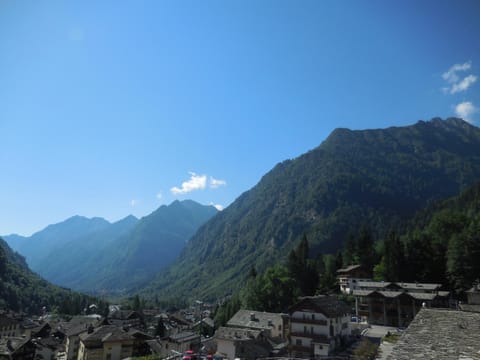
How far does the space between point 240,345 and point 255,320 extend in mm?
15864

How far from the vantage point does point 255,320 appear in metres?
71.1

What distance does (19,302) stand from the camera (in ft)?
599

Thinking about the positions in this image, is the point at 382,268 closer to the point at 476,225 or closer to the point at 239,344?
the point at 476,225

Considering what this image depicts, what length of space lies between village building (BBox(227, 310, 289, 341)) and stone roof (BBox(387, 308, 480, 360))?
49.1 meters

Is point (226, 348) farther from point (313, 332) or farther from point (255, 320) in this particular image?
point (255, 320)

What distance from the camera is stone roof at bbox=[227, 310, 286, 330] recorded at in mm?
68694

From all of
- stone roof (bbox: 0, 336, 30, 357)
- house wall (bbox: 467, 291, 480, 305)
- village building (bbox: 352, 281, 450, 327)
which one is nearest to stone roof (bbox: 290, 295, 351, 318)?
village building (bbox: 352, 281, 450, 327)

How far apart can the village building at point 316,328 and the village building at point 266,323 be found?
1022 centimetres

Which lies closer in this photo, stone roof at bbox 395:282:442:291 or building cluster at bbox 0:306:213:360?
building cluster at bbox 0:306:213:360

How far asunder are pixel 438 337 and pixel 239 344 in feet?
145

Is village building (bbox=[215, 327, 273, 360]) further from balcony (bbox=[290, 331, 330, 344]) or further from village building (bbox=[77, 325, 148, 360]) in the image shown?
village building (bbox=[77, 325, 148, 360])

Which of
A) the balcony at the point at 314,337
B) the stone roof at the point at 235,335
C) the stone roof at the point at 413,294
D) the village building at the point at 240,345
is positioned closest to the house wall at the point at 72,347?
the stone roof at the point at 235,335

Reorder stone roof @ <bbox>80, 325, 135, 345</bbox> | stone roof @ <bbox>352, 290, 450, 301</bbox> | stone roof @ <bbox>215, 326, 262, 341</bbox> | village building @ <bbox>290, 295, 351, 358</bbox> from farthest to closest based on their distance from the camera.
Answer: stone roof @ <bbox>80, 325, 135, 345</bbox> < stone roof @ <bbox>352, 290, 450, 301</bbox> < stone roof @ <bbox>215, 326, 262, 341</bbox> < village building @ <bbox>290, 295, 351, 358</bbox>

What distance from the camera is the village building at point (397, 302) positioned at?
63453 mm
